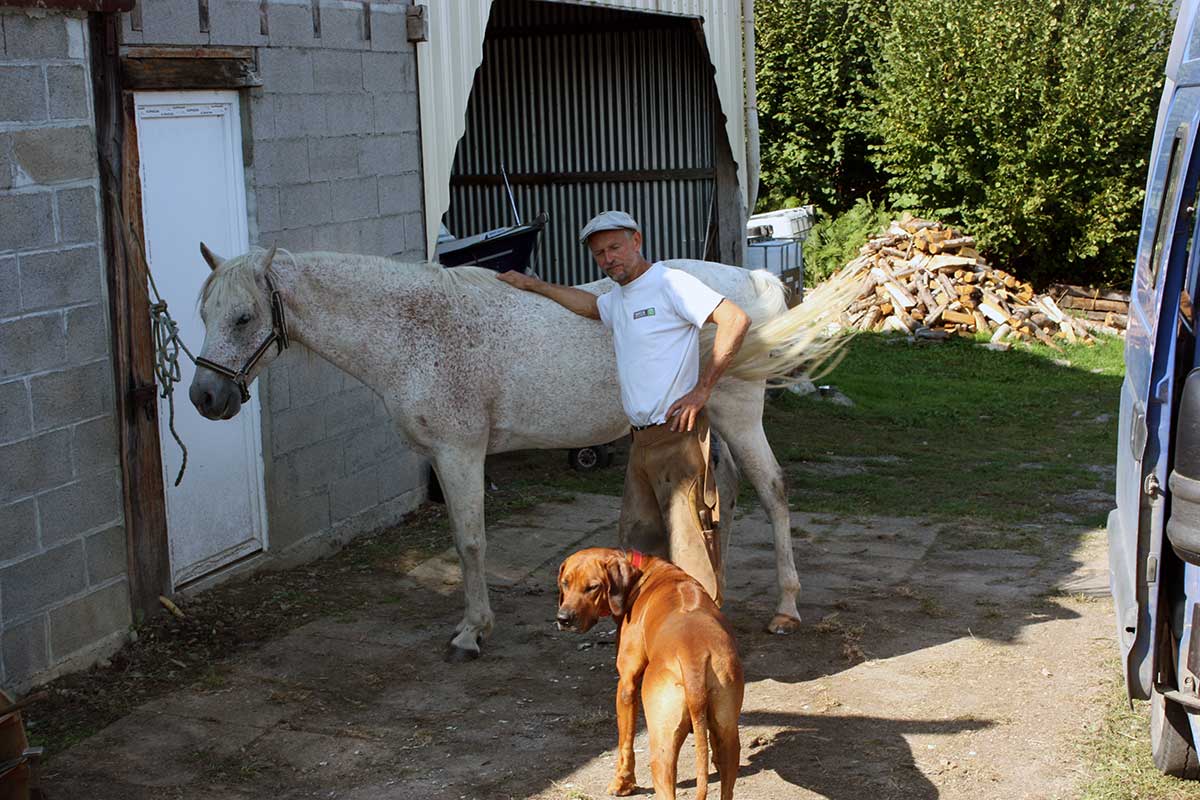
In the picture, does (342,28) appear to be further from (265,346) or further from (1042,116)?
(1042,116)

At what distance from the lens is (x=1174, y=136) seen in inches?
167

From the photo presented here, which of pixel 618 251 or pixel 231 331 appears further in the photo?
pixel 231 331

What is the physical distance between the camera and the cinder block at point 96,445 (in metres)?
5.37

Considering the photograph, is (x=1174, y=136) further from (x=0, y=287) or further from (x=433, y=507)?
(x=433, y=507)

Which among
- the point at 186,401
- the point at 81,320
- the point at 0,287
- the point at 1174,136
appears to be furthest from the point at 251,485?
the point at 1174,136

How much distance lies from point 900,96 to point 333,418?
38.1 feet

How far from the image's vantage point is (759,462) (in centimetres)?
587

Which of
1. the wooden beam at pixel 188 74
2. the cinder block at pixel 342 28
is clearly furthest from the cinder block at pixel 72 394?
the cinder block at pixel 342 28

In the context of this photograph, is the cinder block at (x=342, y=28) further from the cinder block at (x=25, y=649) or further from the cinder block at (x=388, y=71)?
the cinder block at (x=25, y=649)

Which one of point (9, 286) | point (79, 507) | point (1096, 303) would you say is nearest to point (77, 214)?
point (9, 286)

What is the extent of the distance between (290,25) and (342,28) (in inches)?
16.6

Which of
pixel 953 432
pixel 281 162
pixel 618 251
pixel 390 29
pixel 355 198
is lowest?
pixel 953 432

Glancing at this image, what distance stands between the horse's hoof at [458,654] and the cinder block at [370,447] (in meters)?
1.96

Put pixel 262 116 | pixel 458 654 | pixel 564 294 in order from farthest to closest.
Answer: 1. pixel 262 116
2. pixel 564 294
3. pixel 458 654
